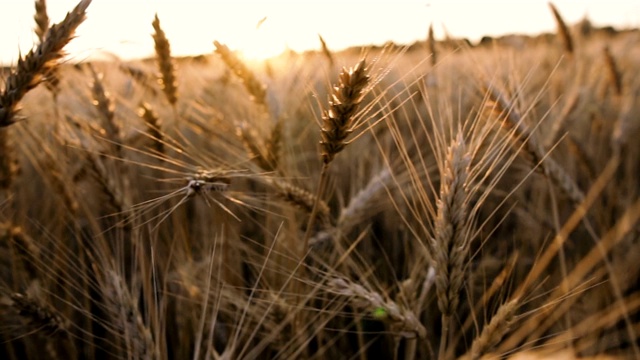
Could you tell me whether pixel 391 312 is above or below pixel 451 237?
below

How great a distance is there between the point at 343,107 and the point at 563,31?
204 centimetres

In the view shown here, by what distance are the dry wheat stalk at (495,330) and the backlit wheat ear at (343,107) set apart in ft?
1.26

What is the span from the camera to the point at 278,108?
2.02 meters

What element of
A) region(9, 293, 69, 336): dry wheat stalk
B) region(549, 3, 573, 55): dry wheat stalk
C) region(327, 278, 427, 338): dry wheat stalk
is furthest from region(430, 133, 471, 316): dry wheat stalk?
region(549, 3, 573, 55): dry wheat stalk

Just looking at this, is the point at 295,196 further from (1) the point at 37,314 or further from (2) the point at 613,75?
(2) the point at 613,75

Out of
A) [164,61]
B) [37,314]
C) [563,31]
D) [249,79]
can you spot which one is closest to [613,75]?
[563,31]

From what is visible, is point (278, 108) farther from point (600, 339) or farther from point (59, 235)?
point (600, 339)

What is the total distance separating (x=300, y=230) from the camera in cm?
181


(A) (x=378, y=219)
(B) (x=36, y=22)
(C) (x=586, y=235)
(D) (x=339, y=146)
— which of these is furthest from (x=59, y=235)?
(C) (x=586, y=235)

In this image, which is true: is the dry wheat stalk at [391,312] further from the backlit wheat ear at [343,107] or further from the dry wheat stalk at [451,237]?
the backlit wheat ear at [343,107]

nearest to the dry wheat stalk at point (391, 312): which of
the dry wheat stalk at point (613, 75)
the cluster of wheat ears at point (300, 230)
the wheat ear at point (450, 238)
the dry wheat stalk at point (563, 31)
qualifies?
the cluster of wheat ears at point (300, 230)

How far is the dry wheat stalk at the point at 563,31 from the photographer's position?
2.64 m

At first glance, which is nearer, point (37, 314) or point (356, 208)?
point (37, 314)

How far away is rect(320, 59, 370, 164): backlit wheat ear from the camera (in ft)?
3.20
